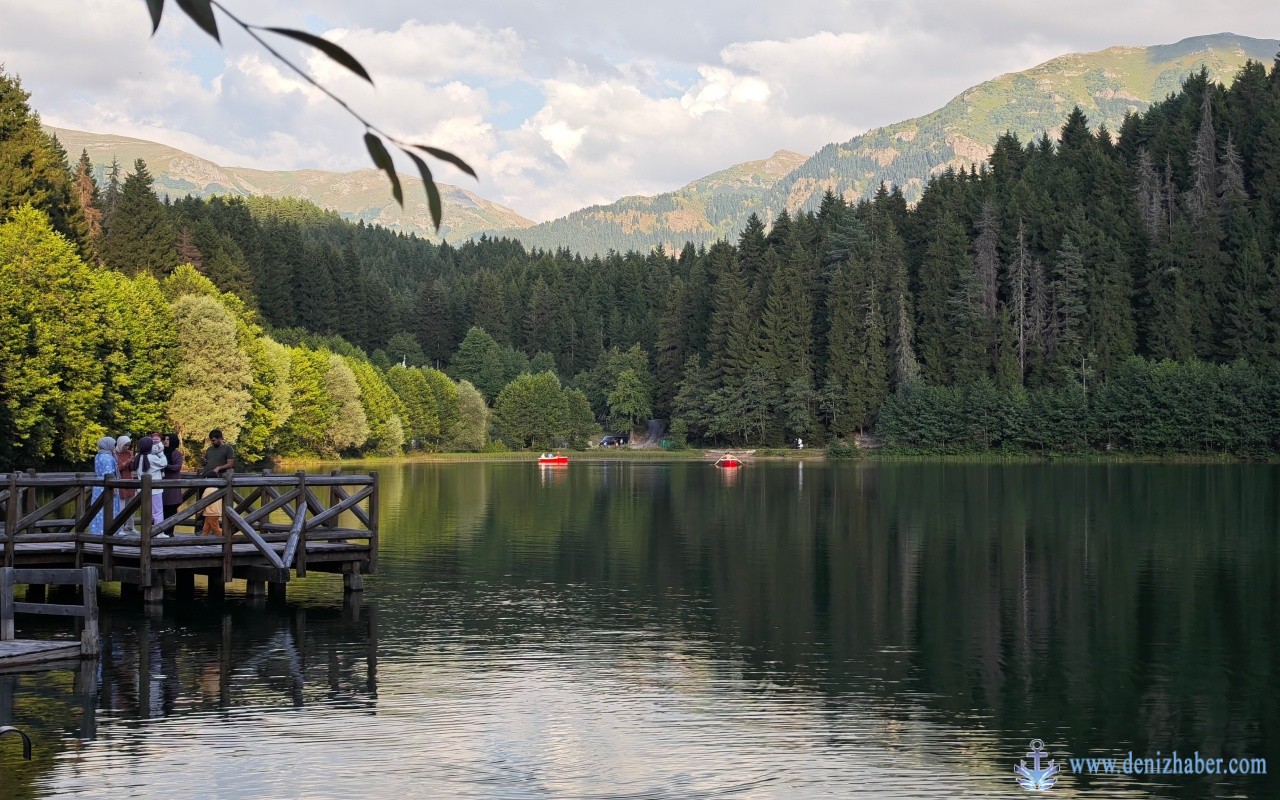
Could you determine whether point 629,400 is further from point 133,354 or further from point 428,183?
point 428,183

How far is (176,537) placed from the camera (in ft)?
101

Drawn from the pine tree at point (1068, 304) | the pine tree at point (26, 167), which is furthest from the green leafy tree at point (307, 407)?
the pine tree at point (1068, 304)

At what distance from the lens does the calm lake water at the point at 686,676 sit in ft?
56.6

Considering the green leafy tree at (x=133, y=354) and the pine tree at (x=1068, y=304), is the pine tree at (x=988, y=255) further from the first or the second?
the green leafy tree at (x=133, y=354)

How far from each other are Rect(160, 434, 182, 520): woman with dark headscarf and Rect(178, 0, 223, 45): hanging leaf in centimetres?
2699

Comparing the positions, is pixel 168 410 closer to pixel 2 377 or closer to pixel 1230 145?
pixel 2 377

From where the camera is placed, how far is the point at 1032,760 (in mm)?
18172

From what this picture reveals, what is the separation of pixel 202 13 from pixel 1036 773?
15714 millimetres

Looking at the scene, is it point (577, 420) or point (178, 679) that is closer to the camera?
point (178, 679)

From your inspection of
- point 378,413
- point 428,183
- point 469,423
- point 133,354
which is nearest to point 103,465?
point 428,183

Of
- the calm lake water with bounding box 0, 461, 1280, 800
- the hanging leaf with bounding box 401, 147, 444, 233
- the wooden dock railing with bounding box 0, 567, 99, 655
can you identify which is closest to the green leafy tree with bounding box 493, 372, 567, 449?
the calm lake water with bounding box 0, 461, 1280, 800

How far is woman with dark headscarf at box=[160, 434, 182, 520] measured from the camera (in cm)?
3180

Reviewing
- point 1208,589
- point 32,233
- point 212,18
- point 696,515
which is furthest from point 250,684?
point 32,233

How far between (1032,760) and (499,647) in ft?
38.2
